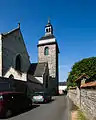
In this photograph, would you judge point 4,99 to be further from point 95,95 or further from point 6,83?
point 6,83

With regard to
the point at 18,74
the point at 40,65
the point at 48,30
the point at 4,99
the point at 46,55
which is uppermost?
the point at 48,30

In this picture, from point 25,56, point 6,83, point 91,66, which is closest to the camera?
point 91,66

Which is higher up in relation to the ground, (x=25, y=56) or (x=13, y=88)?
(x=25, y=56)

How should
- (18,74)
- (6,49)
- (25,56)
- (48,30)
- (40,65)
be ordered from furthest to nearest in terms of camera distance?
(48,30)
(40,65)
(25,56)
(6,49)
(18,74)

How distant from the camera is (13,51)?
113 feet

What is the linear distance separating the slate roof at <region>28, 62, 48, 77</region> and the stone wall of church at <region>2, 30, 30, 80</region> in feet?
4.83

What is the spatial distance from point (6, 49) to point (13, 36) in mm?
3966

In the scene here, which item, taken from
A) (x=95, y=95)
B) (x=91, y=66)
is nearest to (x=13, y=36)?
(x=91, y=66)

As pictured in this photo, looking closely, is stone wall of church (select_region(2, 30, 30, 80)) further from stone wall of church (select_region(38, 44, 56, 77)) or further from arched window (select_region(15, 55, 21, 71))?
stone wall of church (select_region(38, 44, 56, 77))

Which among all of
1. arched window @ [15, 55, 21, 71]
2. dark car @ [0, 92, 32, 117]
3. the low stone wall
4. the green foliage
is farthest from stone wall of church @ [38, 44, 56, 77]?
the low stone wall

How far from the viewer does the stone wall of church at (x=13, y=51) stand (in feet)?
104

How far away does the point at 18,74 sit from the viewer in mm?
30125

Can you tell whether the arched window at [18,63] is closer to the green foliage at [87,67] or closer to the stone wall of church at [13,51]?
the stone wall of church at [13,51]

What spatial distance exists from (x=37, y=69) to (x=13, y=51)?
8855mm
